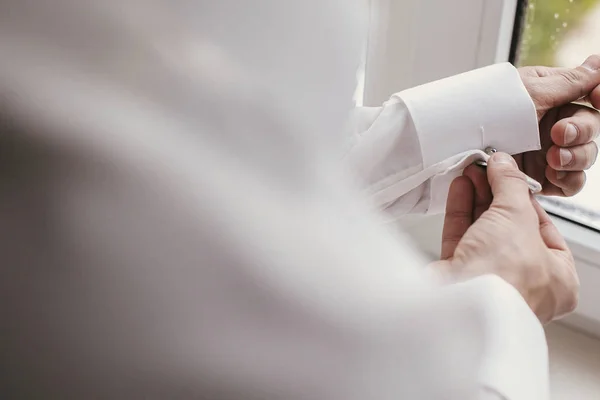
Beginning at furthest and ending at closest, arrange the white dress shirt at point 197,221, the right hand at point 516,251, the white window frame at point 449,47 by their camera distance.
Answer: the white window frame at point 449,47 → the right hand at point 516,251 → the white dress shirt at point 197,221

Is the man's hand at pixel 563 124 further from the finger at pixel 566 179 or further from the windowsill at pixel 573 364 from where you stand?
the windowsill at pixel 573 364

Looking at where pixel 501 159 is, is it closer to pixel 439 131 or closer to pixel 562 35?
pixel 439 131

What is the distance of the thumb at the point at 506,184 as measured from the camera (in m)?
0.44

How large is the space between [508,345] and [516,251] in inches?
4.1

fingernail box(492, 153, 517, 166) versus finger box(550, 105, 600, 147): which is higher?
finger box(550, 105, 600, 147)

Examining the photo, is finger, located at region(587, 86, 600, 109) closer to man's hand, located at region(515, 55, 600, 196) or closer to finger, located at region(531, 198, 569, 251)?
man's hand, located at region(515, 55, 600, 196)

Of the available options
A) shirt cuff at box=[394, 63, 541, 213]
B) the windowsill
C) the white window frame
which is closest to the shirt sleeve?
shirt cuff at box=[394, 63, 541, 213]

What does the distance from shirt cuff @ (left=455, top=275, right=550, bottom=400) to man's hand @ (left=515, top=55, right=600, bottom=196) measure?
0.81 ft

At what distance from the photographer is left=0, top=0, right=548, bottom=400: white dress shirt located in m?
0.23

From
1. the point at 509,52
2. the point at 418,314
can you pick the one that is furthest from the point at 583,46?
the point at 418,314

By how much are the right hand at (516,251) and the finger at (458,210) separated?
0.01 metres

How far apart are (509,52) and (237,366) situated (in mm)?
513

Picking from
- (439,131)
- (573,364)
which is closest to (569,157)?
(439,131)

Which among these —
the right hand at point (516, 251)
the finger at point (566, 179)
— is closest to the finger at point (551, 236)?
the right hand at point (516, 251)
